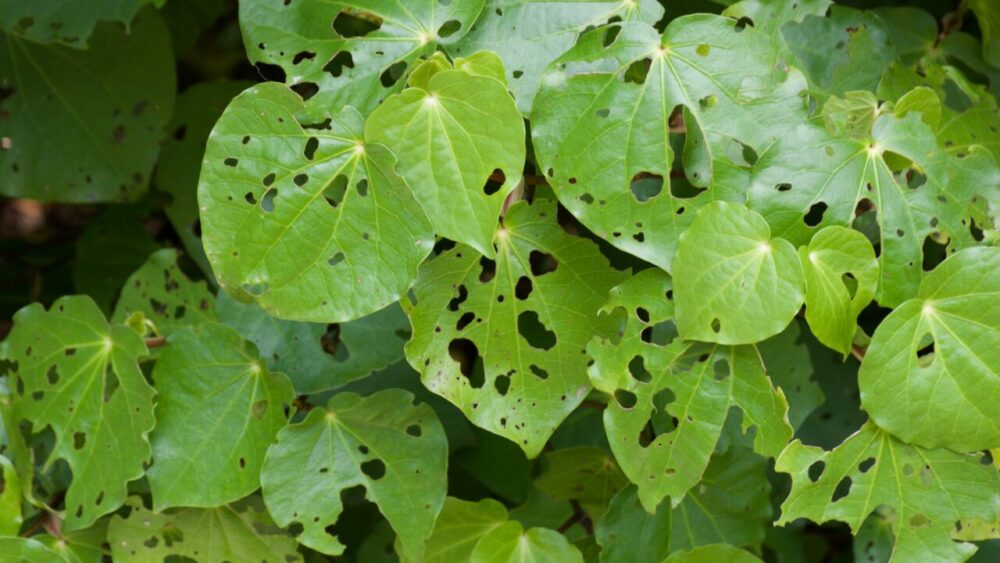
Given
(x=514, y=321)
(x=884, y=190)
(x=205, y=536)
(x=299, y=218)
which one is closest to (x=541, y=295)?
(x=514, y=321)

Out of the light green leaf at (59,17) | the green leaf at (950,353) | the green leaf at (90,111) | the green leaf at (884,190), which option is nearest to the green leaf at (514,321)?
the green leaf at (884,190)

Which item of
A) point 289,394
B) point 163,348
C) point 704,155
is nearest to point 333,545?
point 289,394

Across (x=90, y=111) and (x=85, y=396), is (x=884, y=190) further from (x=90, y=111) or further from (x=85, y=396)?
(x=90, y=111)

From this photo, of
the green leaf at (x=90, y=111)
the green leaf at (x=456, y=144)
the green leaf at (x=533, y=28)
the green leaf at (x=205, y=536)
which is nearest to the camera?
the green leaf at (x=456, y=144)

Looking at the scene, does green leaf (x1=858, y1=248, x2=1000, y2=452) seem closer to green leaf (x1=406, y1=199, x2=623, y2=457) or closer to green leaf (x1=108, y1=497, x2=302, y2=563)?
green leaf (x1=406, y1=199, x2=623, y2=457)

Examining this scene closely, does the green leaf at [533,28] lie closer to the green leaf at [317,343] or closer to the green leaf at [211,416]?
the green leaf at [317,343]

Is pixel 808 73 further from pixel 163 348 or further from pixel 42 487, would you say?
pixel 42 487

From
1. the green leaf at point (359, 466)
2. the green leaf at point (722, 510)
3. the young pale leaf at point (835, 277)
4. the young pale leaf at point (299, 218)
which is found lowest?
the green leaf at point (722, 510)
